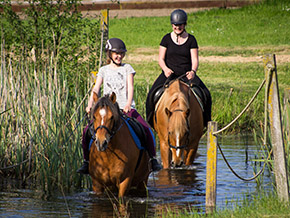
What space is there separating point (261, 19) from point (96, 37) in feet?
63.7

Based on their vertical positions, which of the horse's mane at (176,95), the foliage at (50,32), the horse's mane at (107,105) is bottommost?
the horse's mane at (107,105)

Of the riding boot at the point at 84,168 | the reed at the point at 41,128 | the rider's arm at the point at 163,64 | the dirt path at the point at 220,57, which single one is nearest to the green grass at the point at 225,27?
the dirt path at the point at 220,57

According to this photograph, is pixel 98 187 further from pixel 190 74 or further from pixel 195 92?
pixel 195 92

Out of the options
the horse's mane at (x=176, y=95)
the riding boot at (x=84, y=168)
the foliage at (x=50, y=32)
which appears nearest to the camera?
the riding boot at (x=84, y=168)

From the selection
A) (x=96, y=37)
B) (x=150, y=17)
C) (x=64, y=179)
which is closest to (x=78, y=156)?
(x=64, y=179)

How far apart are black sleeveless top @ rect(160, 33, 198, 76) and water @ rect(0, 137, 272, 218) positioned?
1.69 m

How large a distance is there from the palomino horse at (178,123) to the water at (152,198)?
41 centimetres

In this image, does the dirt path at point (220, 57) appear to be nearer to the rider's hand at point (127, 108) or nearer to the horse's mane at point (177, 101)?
the horse's mane at point (177, 101)

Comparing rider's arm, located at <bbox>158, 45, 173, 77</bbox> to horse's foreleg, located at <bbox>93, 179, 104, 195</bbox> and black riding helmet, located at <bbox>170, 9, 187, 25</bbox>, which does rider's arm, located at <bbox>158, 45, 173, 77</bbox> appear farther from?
horse's foreleg, located at <bbox>93, 179, 104, 195</bbox>

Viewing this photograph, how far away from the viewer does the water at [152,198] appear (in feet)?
26.8

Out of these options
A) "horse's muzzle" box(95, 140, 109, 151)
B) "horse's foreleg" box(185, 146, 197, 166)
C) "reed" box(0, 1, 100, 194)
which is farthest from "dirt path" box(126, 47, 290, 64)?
"horse's muzzle" box(95, 140, 109, 151)

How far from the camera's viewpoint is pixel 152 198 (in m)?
8.97

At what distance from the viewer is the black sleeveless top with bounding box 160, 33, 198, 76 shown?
10.9 meters

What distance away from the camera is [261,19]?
31797 mm
